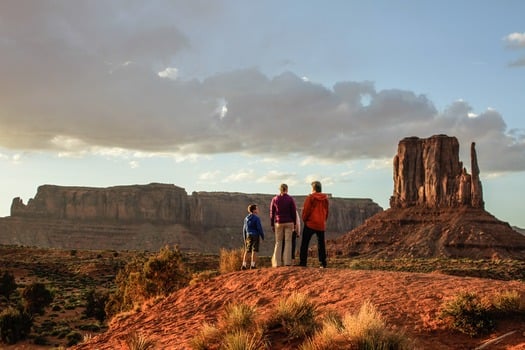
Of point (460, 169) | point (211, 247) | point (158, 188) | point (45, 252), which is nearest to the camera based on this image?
point (45, 252)

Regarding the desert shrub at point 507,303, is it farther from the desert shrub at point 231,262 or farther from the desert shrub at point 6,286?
the desert shrub at point 6,286

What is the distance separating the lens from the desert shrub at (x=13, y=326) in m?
24.7

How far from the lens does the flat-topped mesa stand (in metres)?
94.8

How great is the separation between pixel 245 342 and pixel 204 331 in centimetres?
125

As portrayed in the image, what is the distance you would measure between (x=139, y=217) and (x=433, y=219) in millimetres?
96957

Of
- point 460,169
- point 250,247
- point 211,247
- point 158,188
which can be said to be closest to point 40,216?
point 158,188

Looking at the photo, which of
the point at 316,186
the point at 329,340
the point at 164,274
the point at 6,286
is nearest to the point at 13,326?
the point at 164,274

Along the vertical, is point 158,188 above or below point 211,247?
above

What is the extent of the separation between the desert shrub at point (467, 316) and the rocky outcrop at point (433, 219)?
6740cm

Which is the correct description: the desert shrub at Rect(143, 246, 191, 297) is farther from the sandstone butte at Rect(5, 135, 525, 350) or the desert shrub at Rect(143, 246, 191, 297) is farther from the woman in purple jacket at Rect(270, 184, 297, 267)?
the woman in purple jacket at Rect(270, 184, 297, 267)

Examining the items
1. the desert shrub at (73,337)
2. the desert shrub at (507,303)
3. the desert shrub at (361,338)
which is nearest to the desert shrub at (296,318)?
the desert shrub at (361,338)

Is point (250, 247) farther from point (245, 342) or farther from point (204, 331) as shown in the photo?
point (245, 342)

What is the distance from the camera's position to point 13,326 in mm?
24984

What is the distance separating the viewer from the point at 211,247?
15188 centimetres
